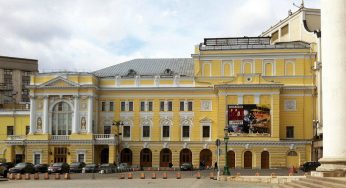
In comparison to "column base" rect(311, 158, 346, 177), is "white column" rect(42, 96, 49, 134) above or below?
above

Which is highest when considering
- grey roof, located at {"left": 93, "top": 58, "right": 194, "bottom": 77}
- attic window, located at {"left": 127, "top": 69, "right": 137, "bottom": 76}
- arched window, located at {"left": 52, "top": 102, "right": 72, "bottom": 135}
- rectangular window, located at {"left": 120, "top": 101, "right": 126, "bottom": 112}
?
grey roof, located at {"left": 93, "top": 58, "right": 194, "bottom": 77}

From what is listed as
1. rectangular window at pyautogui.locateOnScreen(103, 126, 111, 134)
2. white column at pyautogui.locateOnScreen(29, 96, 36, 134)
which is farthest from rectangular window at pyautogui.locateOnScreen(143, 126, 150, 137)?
white column at pyautogui.locateOnScreen(29, 96, 36, 134)

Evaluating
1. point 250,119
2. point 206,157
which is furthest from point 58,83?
point 250,119

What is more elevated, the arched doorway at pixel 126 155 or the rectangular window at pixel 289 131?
the rectangular window at pixel 289 131

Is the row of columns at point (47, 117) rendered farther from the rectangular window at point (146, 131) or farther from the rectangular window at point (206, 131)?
the rectangular window at point (206, 131)

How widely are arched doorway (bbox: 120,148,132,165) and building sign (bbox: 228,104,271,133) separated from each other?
1389 centimetres

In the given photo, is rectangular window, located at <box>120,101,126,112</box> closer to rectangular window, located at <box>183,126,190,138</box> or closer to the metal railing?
the metal railing

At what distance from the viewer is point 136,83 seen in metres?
82.3

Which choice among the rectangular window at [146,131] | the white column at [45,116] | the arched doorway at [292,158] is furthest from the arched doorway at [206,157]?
the white column at [45,116]

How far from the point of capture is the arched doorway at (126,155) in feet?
269

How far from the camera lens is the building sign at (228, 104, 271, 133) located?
7662 cm

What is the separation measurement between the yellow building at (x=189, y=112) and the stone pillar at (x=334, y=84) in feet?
178

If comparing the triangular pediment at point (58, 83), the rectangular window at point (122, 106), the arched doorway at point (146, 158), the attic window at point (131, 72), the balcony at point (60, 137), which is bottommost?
the arched doorway at point (146, 158)

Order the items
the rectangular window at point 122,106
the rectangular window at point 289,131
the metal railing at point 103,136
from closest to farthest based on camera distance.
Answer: the rectangular window at point 289,131 → the metal railing at point 103,136 → the rectangular window at point 122,106
